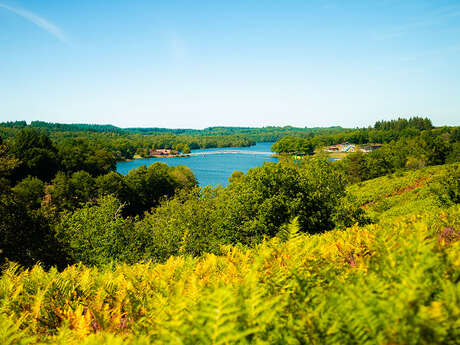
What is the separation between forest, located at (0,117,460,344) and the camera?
6.65 feet

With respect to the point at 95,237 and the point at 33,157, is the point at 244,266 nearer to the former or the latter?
the point at 95,237

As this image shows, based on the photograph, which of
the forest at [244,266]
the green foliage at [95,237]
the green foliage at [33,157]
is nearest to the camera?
the forest at [244,266]

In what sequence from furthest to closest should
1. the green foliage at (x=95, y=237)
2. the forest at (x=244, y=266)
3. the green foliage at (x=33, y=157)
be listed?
the green foliage at (x=33, y=157), the green foliage at (x=95, y=237), the forest at (x=244, y=266)

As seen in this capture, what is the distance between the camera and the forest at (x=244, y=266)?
2.03 m

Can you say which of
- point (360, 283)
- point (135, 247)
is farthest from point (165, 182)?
point (360, 283)

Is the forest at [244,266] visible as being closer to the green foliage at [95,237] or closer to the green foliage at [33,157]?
the green foliage at [95,237]

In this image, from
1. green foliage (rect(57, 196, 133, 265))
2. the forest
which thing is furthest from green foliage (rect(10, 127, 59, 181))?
green foliage (rect(57, 196, 133, 265))

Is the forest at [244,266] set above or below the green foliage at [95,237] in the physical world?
above

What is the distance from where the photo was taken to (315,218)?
1638cm

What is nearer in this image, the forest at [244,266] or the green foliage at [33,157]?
the forest at [244,266]

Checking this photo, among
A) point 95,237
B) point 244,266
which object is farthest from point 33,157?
point 244,266

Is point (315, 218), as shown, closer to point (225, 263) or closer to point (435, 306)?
point (225, 263)

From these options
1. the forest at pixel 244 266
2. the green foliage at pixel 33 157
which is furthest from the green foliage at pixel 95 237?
the green foliage at pixel 33 157

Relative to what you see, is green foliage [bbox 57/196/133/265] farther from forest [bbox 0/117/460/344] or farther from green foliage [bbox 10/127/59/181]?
green foliage [bbox 10/127/59/181]
